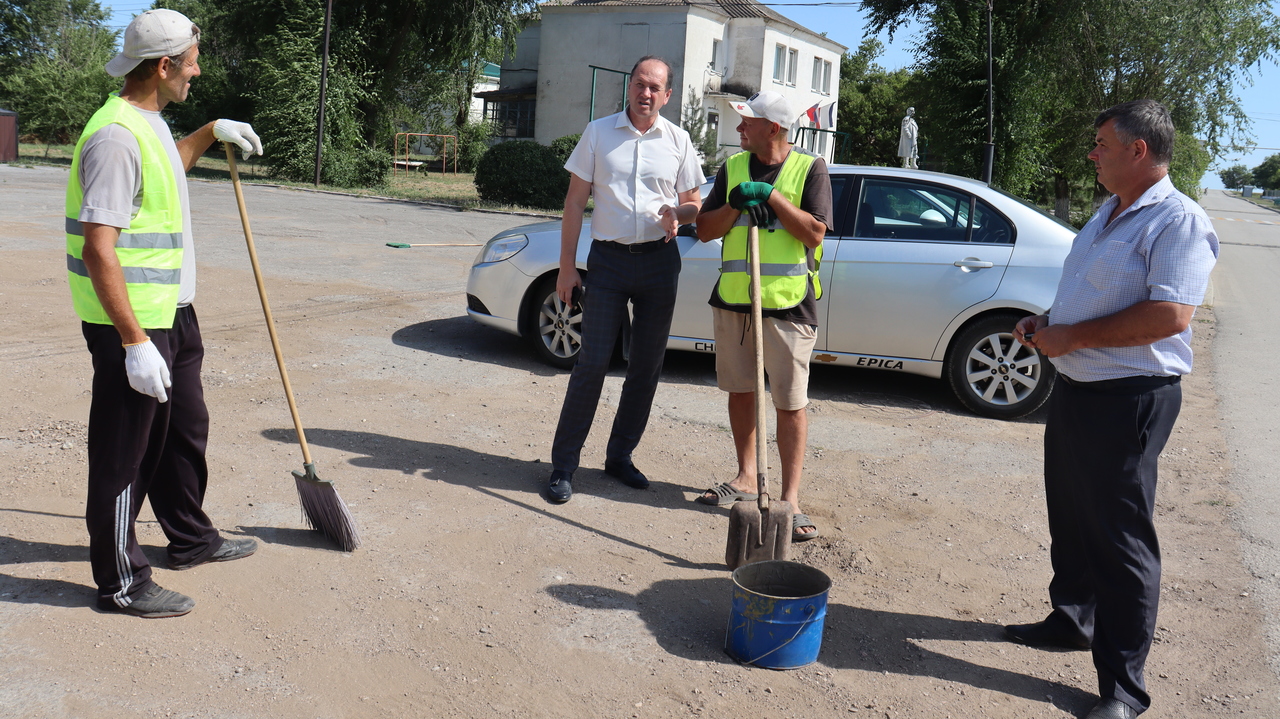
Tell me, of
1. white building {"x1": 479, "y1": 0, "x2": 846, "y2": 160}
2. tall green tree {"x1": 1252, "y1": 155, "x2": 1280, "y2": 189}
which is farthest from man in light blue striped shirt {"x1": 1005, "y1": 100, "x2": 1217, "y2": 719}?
tall green tree {"x1": 1252, "y1": 155, "x2": 1280, "y2": 189}

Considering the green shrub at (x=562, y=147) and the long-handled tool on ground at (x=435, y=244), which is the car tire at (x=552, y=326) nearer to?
the long-handled tool on ground at (x=435, y=244)

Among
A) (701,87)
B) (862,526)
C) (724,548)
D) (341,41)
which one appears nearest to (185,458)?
(724,548)

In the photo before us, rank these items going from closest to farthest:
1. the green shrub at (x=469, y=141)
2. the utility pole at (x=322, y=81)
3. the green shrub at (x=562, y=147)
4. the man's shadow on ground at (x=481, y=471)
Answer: the man's shadow on ground at (x=481, y=471)
the green shrub at (x=562, y=147)
the utility pole at (x=322, y=81)
the green shrub at (x=469, y=141)

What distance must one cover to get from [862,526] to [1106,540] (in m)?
1.72

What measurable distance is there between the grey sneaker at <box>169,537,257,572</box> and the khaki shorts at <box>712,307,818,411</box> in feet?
6.90

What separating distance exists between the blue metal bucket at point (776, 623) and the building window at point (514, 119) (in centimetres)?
4513

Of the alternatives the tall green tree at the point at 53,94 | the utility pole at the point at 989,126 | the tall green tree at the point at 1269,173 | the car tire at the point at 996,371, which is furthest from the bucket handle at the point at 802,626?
the tall green tree at the point at 1269,173

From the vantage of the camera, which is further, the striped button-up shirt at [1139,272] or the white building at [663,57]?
the white building at [663,57]

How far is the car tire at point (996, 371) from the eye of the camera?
21.9ft

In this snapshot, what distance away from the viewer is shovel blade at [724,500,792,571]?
3.88 m

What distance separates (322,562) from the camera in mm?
4008

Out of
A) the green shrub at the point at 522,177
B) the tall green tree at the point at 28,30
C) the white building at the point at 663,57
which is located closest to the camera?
the green shrub at the point at 522,177

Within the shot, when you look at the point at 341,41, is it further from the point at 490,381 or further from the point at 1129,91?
the point at 490,381

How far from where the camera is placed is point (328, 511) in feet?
13.4
